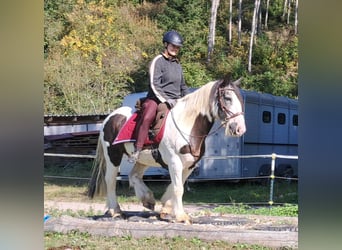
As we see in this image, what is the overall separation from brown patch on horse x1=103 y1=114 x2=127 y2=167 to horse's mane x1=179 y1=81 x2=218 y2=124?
640 mm

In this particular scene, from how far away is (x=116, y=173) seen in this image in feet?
17.6

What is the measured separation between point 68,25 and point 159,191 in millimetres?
1833

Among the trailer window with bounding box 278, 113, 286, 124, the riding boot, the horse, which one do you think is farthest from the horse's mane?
the trailer window with bounding box 278, 113, 286, 124

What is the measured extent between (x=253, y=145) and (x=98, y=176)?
4.89ft

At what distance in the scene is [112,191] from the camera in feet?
17.5

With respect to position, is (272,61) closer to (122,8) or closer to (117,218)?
(122,8)

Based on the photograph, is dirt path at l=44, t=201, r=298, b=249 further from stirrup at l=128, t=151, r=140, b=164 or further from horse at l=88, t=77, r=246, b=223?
stirrup at l=128, t=151, r=140, b=164

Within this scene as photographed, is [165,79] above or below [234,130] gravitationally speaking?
above

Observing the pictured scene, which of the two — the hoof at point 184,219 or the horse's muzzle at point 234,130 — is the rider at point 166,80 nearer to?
the horse's muzzle at point 234,130

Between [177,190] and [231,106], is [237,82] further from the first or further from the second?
[177,190]

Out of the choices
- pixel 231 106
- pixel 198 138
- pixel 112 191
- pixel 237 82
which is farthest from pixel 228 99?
pixel 112 191

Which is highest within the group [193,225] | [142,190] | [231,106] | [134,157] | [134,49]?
[134,49]

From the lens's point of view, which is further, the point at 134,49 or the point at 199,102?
the point at 134,49
